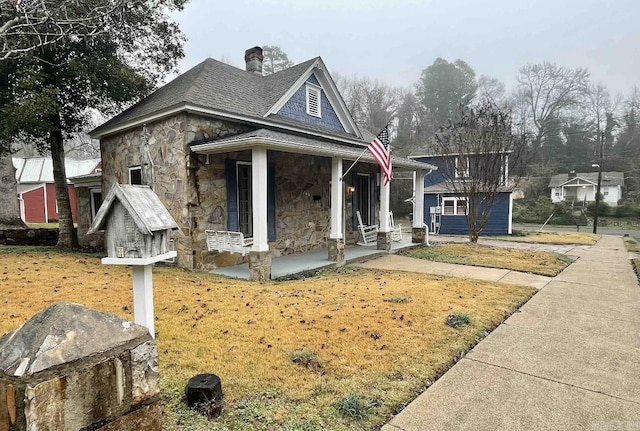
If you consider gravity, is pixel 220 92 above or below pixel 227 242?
above

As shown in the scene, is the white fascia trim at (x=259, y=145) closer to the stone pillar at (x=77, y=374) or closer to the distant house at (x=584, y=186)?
the stone pillar at (x=77, y=374)

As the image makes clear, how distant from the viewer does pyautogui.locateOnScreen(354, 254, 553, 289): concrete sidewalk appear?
698 centimetres

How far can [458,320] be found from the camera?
433cm

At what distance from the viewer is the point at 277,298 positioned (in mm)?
5441

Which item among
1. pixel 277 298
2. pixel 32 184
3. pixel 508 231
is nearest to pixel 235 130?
pixel 277 298

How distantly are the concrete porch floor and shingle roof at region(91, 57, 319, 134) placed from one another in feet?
11.6

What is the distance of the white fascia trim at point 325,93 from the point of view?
31.9 feet

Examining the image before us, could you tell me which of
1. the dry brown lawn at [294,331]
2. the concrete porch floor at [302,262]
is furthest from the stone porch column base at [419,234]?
the dry brown lawn at [294,331]

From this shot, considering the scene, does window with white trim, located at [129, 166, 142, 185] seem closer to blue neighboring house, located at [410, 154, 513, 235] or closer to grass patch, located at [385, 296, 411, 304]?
grass patch, located at [385, 296, 411, 304]

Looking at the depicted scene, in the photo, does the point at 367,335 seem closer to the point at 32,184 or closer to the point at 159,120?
the point at 159,120

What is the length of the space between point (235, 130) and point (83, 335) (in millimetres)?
7358

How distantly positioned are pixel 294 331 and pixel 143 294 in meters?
1.81

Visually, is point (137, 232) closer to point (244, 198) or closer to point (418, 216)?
point (244, 198)

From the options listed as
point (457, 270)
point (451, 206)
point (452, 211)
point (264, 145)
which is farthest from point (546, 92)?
point (264, 145)
